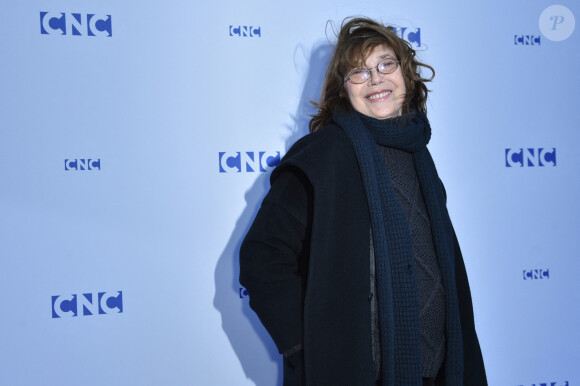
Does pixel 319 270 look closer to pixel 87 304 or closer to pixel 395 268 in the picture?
pixel 395 268

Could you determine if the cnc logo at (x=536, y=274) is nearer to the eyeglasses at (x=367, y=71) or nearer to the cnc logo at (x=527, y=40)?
the cnc logo at (x=527, y=40)

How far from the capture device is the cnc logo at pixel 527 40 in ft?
6.13

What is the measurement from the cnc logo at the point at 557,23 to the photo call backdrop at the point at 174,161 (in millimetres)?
139

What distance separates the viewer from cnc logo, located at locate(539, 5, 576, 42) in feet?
6.22

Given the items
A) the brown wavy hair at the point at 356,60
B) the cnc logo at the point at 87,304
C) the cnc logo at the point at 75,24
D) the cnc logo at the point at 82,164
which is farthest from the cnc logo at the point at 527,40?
the cnc logo at the point at 87,304

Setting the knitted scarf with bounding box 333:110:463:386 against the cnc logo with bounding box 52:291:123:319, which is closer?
the knitted scarf with bounding box 333:110:463:386

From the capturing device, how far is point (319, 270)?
1.07 metres

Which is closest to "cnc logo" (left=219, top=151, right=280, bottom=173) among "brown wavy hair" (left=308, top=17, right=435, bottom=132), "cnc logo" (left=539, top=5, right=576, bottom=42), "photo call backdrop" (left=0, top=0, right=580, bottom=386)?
"photo call backdrop" (left=0, top=0, right=580, bottom=386)

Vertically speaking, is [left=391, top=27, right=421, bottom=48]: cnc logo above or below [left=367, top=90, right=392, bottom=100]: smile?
above

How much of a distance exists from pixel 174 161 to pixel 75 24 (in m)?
0.55

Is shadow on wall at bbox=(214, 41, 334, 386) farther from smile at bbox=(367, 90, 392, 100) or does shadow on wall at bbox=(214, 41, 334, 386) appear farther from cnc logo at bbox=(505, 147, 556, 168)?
cnc logo at bbox=(505, 147, 556, 168)

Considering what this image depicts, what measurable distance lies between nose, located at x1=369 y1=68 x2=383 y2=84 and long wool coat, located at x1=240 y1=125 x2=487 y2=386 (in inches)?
8.1

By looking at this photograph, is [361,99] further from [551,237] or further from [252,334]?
[551,237]

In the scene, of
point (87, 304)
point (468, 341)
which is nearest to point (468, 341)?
point (468, 341)
